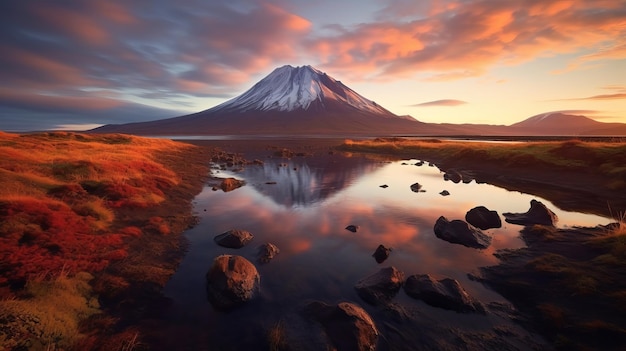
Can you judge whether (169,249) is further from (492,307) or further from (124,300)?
(492,307)

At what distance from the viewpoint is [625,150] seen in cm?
3253

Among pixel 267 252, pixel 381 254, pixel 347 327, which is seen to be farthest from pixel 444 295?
pixel 267 252

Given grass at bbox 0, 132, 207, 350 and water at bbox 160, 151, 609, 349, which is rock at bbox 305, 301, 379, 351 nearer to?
water at bbox 160, 151, 609, 349

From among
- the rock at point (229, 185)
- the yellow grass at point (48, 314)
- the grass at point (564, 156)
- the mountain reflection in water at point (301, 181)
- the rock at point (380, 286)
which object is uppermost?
the grass at point (564, 156)

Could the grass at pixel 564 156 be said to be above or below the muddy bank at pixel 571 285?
above

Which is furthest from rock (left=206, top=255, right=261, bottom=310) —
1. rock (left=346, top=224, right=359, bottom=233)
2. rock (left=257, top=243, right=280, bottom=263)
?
rock (left=346, top=224, right=359, bottom=233)

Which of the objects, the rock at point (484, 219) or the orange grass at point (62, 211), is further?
the rock at point (484, 219)

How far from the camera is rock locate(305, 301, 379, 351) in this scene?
27.5 ft

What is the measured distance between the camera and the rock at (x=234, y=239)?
15.8m

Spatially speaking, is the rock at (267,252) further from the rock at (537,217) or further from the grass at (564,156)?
the grass at (564,156)

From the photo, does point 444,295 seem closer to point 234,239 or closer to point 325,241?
point 325,241

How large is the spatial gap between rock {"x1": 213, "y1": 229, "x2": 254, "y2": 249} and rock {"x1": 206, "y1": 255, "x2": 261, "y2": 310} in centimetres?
392

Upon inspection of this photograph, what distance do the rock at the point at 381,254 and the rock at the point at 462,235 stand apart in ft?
14.3

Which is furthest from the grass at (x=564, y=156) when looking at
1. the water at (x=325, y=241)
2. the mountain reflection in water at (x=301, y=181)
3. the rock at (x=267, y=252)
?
the rock at (x=267, y=252)
